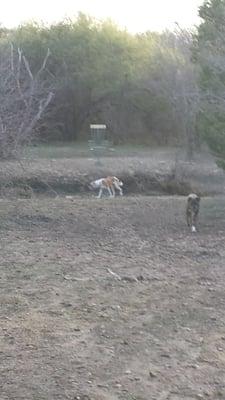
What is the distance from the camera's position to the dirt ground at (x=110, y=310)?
17.0 feet

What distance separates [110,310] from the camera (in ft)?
23.0

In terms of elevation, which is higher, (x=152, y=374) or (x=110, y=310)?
(x=152, y=374)

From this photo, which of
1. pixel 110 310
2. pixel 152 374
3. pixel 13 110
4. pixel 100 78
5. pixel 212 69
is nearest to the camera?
pixel 152 374

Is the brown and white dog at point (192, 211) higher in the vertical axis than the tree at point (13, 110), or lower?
lower

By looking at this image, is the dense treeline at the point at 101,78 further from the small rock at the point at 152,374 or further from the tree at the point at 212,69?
the small rock at the point at 152,374

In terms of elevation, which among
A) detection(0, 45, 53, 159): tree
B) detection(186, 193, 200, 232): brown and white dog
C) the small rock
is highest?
detection(0, 45, 53, 159): tree

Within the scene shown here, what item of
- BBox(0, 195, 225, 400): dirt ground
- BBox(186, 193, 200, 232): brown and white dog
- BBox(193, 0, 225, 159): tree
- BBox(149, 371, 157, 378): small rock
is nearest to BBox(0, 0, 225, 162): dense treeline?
BBox(193, 0, 225, 159): tree

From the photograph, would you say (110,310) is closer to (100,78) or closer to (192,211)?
(192,211)

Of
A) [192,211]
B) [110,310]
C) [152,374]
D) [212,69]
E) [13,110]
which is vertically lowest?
[192,211]

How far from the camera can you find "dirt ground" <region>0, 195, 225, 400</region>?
17.0 ft

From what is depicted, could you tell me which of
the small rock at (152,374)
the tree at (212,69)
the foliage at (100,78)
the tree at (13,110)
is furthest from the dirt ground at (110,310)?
the foliage at (100,78)

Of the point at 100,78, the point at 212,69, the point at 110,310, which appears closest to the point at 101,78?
the point at 100,78

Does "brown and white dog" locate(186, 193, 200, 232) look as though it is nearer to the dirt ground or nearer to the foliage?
the dirt ground

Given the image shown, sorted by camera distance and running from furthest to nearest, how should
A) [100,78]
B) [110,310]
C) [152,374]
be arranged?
[100,78] < [110,310] < [152,374]
